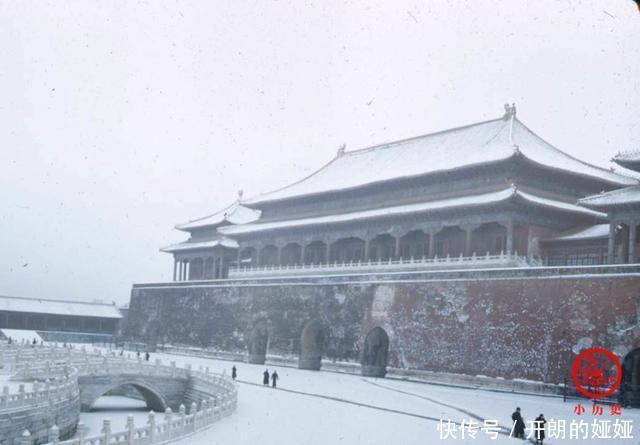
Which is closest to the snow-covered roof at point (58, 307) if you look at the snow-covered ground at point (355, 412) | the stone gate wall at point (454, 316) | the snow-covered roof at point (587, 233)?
the stone gate wall at point (454, 316)

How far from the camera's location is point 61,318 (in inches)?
2219

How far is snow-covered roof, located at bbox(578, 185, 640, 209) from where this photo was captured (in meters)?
26.7

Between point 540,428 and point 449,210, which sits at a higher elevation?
point 449,210

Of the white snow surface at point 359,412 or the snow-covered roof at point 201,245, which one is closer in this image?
the white snow surface at point 359,412

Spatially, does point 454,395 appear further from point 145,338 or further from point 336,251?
point 145,338

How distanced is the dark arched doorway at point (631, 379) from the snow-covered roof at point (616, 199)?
5051mm

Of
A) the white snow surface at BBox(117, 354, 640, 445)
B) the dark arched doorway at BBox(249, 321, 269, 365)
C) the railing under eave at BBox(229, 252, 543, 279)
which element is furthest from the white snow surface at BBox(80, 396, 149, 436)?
the railing under eave at BBox(229, 252, 543, 279)

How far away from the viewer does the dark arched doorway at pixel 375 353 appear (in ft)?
110

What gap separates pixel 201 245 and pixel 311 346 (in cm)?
1613

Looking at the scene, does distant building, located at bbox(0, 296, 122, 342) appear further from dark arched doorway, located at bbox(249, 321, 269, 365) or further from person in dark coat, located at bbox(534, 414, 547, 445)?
person in dark coat, located at bbox(534, 414, 547, 445)

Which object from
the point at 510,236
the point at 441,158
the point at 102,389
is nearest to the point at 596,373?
the point at 510,236

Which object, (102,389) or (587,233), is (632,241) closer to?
(587,233)

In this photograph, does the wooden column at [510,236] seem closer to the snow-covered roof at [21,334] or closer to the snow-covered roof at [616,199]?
the snow-covered roof at [616,199]

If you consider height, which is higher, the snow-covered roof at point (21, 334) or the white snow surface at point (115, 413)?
the snow-covered roof at point (21, 334)
